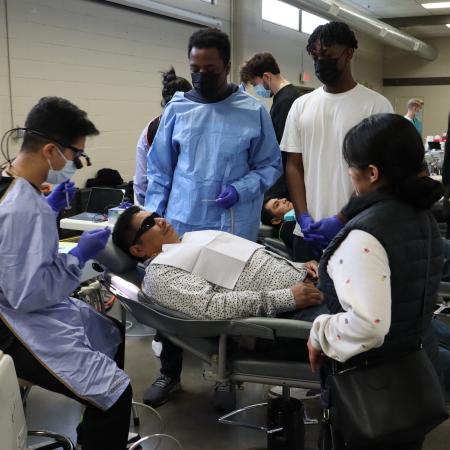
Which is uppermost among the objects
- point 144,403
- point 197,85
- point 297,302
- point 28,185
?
point 197,85

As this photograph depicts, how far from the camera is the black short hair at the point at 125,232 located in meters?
1.96

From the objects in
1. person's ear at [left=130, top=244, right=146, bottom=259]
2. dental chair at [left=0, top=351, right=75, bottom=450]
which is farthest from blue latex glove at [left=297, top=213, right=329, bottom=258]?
dental chair at [left=0, top=351, right=75, bottom=450]

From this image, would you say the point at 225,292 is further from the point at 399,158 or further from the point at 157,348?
the point at 157,348

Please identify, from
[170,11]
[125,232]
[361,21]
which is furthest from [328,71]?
[361,21]

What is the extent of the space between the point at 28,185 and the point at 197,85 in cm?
94

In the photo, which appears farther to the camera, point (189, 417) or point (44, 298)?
point (189, 417)

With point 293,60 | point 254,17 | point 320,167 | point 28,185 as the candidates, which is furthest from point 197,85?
point 293,60

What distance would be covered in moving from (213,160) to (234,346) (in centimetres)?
80

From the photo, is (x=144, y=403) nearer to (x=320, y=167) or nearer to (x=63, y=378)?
(x=63, y=378)

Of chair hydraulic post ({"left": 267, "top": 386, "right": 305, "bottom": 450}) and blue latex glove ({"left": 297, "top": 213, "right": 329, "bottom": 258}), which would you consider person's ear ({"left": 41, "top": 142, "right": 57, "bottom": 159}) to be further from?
chair hydraulic post ({"left": 267, "top": 386, "right": 305, "bottom": 450})

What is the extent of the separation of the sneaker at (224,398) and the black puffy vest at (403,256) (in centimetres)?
127

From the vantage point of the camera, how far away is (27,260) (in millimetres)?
1440

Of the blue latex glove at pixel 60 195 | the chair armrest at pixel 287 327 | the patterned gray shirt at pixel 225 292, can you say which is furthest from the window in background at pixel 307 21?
the chair armrest at pixel 287 327

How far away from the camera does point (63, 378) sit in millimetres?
1521
